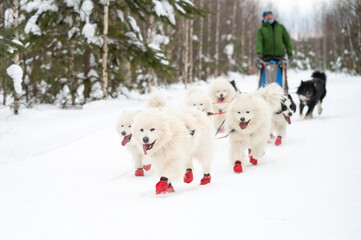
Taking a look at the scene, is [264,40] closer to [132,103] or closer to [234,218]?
[132,103]

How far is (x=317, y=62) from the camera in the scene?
53906 mm

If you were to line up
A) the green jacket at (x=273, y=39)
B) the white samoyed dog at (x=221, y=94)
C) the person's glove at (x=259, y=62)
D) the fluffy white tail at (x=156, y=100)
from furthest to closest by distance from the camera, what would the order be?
the white samoyed dog at (x=221, y=94) < the green jacket at (x=273, y=39) < the person's glove at (x=259, y=62) < the fluffy white tail at (x=156, y=100)

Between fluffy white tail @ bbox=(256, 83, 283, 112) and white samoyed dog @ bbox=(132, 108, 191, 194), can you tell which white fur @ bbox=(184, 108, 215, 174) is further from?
fluffy white tail @ bbox=(256, 83, 283, 112)

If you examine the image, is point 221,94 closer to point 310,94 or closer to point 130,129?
point 310,94

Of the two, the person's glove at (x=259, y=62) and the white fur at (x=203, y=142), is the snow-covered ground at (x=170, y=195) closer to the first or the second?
the white fur at (x=203, y=142)

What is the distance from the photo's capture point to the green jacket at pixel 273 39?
22.9 ft

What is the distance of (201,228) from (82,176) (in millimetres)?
2719

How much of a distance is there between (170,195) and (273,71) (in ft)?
15.0

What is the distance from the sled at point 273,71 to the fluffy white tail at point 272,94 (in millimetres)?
1780

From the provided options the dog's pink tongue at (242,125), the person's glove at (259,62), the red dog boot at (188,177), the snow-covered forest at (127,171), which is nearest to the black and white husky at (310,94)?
the snow-covered forest at (127,171)

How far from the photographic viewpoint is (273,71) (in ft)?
23.4

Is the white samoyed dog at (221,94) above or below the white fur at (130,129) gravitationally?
above

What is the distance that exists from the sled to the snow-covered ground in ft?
3.93

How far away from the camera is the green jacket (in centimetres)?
697
